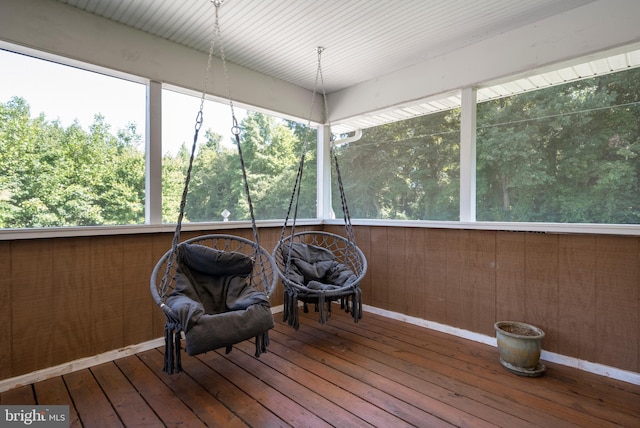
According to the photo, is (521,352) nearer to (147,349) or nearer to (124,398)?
(124,398)

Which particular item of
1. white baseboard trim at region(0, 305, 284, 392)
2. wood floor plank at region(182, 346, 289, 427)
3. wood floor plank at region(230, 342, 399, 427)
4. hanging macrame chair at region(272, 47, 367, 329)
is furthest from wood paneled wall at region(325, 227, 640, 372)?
white baseboard trim at region(0, 305, 284, 392)

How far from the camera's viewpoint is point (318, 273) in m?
3.06

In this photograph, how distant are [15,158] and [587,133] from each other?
3.88 m

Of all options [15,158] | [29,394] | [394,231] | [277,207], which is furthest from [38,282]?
[394,231]

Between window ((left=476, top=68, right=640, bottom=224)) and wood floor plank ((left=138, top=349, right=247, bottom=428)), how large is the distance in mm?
2409

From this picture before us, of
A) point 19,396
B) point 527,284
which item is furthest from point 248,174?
point 527,284

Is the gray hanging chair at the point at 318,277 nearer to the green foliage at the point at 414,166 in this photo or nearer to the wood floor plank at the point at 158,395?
the green foliage at the point at 414,166

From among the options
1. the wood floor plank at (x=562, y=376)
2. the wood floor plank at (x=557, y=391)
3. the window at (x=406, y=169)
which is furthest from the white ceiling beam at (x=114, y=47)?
the wood floor plank at (x=557, y=391)

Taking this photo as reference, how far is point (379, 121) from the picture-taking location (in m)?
3.66

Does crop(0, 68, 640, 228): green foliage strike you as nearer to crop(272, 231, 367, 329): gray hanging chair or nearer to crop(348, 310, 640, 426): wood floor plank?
crop(272, 231, 367, 329): gray hanging chair

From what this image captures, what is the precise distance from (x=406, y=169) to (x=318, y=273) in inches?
54.1

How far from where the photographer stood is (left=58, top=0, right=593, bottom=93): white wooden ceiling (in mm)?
2305

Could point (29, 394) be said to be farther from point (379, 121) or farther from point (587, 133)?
point (587, 133)

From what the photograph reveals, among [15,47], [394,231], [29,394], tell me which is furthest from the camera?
[394,231]
